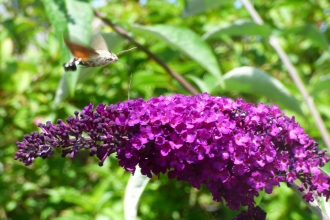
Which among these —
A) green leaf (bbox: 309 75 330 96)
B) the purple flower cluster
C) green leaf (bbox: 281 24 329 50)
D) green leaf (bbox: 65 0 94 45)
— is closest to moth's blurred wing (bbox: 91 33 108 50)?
green leaf (bbox: 65 0 94 45)

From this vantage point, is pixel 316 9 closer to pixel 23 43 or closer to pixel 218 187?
pixel 23 43

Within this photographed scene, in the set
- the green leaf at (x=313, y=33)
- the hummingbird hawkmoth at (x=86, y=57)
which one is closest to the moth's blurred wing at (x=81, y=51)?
the hummingbird hawkmoth at (x=86, y=57)

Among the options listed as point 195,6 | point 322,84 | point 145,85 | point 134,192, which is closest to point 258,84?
point 322,84

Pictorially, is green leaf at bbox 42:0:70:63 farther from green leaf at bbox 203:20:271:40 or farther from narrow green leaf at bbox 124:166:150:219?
green leaf at bbox 203:20:271:40

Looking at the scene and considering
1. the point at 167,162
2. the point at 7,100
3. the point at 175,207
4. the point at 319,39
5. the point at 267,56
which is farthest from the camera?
the point at 267,56

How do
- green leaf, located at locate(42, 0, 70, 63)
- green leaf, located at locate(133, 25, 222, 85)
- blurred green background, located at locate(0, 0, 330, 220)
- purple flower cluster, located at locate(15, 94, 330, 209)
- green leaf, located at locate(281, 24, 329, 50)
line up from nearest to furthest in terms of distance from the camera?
purple flower cluster, located at locate(15, 94, 330, 209), green leaf, located at locate(42, 0, 70, 63), green leaf, located at locate(133, 25, 222, 85), blurred green background, located at locate(0, 0, 330, 220), green leaf, located at locate(281, 24, 329, 50)

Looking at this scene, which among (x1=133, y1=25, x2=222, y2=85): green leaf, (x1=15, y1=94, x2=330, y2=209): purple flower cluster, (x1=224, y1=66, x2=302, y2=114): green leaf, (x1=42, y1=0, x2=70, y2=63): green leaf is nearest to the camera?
(x1=15, y1=94, x2=330, y2=209): purple flower cluster

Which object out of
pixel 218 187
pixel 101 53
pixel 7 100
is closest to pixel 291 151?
pixel 218 187

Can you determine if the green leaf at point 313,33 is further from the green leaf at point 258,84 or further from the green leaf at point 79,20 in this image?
the green leaf at point 79,20
